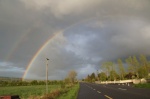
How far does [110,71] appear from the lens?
118625 millimetres

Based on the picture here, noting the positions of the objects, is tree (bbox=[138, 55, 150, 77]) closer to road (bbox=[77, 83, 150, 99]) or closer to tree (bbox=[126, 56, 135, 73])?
tree (bbox=[126, 56, 135, 73])

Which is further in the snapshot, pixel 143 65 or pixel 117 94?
pixel 143 65

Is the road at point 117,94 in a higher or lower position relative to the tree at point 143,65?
lower

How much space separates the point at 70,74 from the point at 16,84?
38.9 meters

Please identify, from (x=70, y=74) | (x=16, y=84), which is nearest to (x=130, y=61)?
(x=70, y=74)

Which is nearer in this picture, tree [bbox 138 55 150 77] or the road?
the road

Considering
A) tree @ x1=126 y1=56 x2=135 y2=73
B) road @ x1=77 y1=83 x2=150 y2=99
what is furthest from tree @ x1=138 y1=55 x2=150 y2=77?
road @ x1=77 y1=83 x2=150 y2=99

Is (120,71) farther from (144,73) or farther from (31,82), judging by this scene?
(31,82)

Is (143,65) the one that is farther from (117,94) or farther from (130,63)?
(117,94)

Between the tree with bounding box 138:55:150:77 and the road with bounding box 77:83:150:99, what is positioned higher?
the tree with bounding box 138:55:150:77

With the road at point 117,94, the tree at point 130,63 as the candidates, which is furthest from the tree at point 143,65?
the road at point 117,94

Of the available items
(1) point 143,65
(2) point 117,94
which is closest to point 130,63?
(1) point 143,65

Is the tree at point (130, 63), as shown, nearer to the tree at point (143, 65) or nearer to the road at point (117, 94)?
the tree at point (143, 65)

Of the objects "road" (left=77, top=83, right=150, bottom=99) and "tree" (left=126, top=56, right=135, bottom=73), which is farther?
"tree" (left=126, top=56, right=135, bottom=73)
